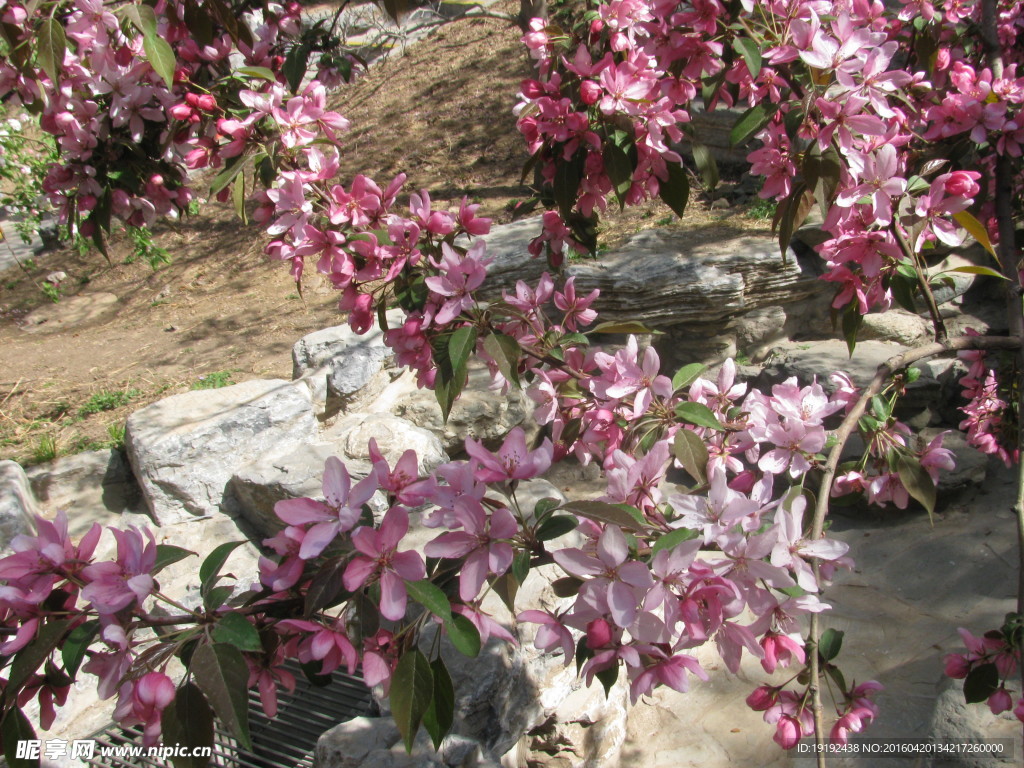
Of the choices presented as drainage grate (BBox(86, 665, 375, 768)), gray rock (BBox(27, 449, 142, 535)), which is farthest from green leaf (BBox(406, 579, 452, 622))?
gray rock (BBox(27, 449, 142, 535))

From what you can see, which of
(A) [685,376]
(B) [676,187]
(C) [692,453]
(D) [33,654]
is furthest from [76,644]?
(B) [676,187]

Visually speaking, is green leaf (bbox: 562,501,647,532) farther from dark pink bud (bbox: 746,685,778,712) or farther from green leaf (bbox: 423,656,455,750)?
dark pink bud (bbox: 746,685,778,712)

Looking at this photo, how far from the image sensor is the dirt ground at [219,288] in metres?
4.07

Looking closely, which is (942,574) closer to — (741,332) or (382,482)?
(741,332)

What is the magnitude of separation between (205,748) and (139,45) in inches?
61.1

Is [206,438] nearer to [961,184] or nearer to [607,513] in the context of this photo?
[607,513]

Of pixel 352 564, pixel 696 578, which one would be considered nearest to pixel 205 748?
pixel 352 564

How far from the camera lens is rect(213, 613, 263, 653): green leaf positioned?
29.0 inches

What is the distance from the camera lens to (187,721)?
0.74 m

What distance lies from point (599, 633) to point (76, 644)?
0.56 metres

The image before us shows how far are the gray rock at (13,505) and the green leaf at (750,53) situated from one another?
→ 2881 mm

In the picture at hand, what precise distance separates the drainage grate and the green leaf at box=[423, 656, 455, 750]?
4.48 ft

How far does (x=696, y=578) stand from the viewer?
0.82m

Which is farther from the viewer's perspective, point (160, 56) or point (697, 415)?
point (160, 56)
